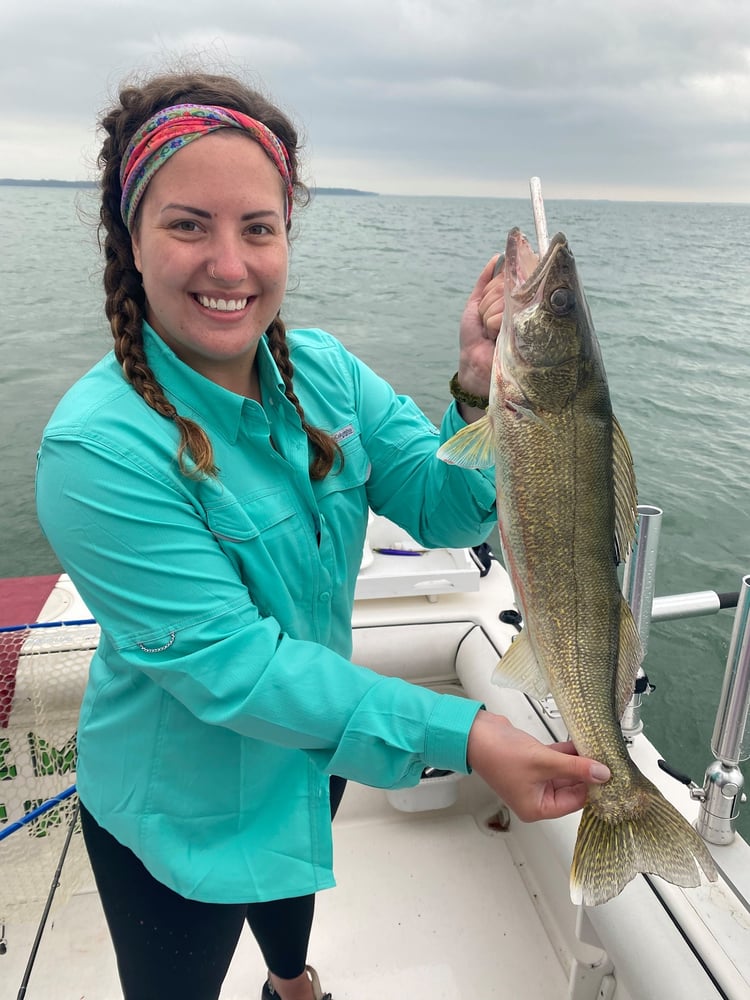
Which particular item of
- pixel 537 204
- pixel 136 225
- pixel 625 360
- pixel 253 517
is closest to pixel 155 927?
pixel 253 517

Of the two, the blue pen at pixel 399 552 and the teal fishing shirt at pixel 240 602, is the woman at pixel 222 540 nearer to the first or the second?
the teal fishing shirt at pixel 240 602

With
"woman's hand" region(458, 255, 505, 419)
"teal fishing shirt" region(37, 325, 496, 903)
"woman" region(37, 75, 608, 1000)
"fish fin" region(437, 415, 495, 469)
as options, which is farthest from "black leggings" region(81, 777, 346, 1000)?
"woman's hand" region(458, 255, 505, 419)

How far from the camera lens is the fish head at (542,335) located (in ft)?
5.71

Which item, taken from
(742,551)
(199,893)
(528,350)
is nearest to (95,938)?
(199,893)

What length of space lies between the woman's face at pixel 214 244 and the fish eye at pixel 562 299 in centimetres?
65

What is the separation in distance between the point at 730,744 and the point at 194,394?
68.2 inches

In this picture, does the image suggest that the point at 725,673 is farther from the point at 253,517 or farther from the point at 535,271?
the point at 253,517

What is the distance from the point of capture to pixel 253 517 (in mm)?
1656

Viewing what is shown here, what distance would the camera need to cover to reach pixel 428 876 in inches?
130

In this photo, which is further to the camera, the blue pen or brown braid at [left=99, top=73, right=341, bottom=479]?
the blue pen

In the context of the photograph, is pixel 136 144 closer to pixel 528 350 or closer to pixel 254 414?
pixel 254 414

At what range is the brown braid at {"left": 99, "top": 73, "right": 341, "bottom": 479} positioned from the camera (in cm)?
158

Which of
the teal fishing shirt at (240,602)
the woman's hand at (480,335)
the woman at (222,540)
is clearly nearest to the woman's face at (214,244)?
the woman at (222,540)

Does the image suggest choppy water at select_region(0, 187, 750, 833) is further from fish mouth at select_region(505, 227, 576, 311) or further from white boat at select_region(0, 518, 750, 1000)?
white boat at select_region(0, 518, 750, 1000)
